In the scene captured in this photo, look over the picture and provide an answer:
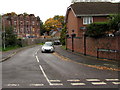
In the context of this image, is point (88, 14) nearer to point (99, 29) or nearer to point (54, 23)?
point (99, 29)

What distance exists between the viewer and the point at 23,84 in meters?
9.43

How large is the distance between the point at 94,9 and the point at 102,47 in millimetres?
19992

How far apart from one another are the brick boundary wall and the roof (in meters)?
12.6

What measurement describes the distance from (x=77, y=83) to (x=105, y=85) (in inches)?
48.4

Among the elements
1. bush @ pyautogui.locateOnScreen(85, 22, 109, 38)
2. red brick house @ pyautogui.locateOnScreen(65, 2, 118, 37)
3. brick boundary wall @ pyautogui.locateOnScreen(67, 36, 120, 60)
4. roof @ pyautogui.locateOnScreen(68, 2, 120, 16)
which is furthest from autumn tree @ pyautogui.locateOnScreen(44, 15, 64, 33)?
bush @ pyautogui.locateOnScreen(85, 22, 109, 38)

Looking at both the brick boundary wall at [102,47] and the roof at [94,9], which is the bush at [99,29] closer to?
the brick boundary wall at [102,47]

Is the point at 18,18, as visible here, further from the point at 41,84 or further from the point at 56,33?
the point at 41,84

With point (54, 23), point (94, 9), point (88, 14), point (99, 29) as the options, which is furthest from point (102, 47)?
point (54, 23)

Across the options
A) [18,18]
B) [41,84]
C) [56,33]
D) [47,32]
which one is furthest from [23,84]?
[47,32]

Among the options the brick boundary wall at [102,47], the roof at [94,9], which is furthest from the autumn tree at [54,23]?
the brick boundary wall at [102,47]

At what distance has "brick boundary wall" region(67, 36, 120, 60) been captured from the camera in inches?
695

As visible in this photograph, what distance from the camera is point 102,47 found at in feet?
65.3

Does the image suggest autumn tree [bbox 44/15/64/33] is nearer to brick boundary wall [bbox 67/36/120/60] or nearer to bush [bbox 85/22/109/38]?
brick boundary wall [bbox 67/36/120/60]

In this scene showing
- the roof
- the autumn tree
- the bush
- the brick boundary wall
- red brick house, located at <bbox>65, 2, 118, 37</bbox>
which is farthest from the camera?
the autumn tree
